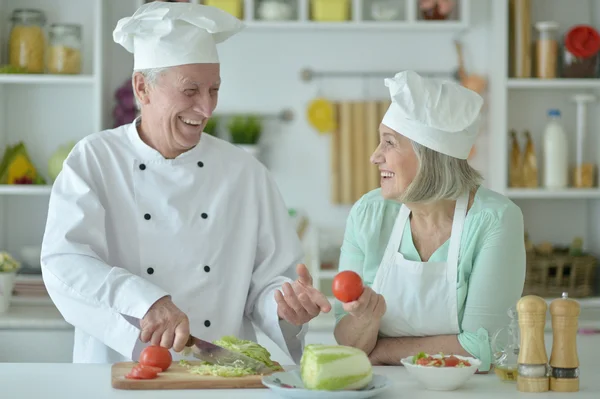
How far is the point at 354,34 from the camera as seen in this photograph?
13.8 ft

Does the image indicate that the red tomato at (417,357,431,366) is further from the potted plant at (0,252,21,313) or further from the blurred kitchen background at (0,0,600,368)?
the potted plant at (0,252,21,313)

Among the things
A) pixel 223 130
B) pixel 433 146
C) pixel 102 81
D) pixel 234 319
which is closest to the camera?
pixel 433 146

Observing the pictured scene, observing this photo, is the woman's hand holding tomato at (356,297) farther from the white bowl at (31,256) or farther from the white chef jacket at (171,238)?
the white bowl at (31,256)

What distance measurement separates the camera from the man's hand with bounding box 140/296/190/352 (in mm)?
1993

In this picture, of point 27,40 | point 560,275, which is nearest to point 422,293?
point 560,275

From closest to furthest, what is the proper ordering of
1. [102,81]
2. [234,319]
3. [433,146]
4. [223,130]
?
[433,146]
[234,319]
[102,81]
[223,130]

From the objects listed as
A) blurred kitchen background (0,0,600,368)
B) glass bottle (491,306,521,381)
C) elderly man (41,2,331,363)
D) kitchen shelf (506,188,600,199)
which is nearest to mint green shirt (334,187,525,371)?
glass bottle (491,306,521,381)

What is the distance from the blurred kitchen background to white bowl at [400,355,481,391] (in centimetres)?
213

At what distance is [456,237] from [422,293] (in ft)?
0.54

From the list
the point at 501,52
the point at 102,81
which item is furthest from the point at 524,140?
the point at 102,81

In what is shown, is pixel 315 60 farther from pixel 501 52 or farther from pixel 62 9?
pixel 62 9

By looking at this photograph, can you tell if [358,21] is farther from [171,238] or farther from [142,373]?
[142,373]

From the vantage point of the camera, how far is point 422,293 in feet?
7.32

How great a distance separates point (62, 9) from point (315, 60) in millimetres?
1204
